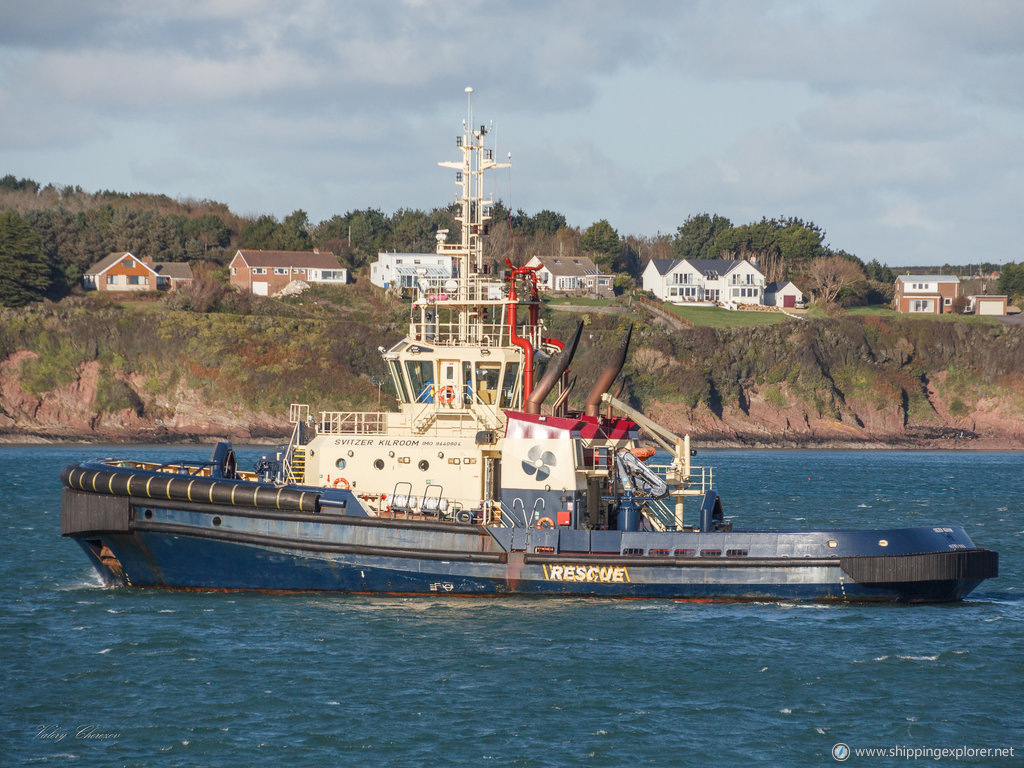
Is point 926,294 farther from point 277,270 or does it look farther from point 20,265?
point 20,265

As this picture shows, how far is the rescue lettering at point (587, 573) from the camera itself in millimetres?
20922

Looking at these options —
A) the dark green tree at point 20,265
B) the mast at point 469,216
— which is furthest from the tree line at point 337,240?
the mast at point 469,216

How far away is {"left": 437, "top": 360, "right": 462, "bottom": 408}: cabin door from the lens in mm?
22609

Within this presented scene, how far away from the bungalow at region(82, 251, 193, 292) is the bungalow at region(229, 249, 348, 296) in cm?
416

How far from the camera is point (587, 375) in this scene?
75.5m

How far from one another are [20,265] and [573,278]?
43.0m

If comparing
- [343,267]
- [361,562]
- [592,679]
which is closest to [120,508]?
[361,562]

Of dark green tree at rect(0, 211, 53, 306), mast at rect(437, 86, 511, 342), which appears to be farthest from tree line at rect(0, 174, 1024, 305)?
mast at rect(437, 86, 511, 342)

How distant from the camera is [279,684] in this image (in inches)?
644

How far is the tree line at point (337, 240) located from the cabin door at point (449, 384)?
2350 inches

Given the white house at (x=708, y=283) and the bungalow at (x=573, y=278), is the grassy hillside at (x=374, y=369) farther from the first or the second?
the white house at (x=708, y=283)

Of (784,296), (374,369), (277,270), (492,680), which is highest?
(277,270)

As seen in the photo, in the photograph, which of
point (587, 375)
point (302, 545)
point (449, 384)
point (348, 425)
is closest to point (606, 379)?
point (449, 384)

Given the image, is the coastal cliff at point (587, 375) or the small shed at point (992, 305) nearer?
the coastal cliff at point (587, 375)
